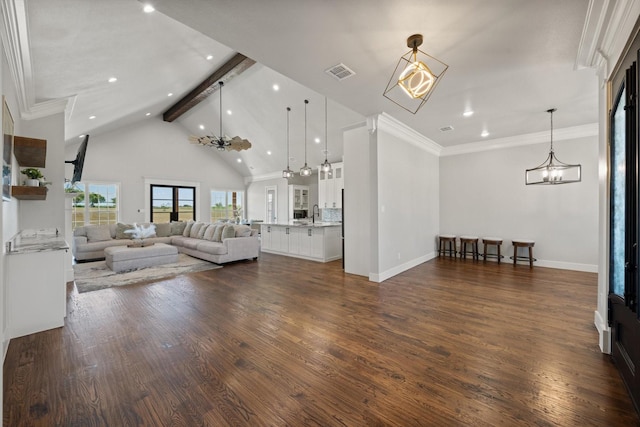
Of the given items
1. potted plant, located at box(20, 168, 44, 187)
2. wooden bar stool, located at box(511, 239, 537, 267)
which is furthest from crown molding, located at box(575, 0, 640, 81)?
potted plant, located at box(20, 168, 44, 187)

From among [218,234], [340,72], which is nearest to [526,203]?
[340,72]

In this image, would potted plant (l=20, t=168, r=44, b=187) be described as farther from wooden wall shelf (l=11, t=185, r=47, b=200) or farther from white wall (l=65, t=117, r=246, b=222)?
white wall (l=65, t=117, r=246, b=222)

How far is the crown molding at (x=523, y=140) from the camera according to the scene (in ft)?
17.3

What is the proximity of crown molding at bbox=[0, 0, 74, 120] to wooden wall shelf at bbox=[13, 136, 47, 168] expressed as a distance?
579 millimetres

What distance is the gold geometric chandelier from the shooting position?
219cm

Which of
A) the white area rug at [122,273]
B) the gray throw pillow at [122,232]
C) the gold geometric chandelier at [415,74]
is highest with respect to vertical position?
the gold geometric chandelier at [415,74]

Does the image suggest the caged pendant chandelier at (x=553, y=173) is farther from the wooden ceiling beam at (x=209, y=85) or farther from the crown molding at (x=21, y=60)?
the crown molding at (x=21, y=60)

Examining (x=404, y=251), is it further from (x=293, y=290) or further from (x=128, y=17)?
(x=128, y=17)

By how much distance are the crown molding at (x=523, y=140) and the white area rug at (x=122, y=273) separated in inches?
246

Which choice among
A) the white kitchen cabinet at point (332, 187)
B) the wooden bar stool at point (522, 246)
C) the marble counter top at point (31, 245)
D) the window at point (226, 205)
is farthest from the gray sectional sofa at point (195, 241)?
the wooden bar stool at point (522, 246)

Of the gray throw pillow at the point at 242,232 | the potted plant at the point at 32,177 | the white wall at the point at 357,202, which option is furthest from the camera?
the gray throw pillow at the point at 242,232

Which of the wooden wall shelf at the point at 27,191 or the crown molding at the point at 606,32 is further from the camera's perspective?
the wooden wall shelf at the point at 27,191

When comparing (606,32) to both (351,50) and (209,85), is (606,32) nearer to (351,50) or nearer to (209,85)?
(351,50)

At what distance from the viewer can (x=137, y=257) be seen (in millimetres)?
5758
